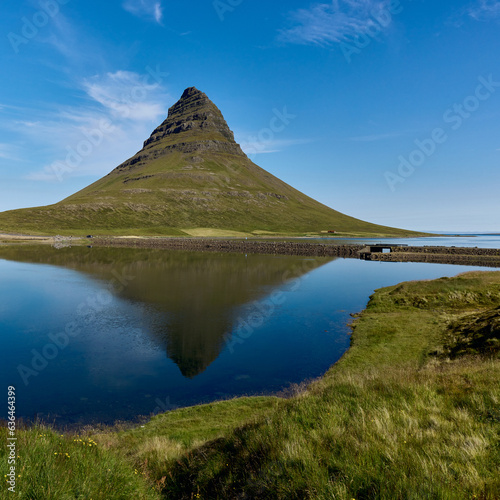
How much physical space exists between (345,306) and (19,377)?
1249 inches

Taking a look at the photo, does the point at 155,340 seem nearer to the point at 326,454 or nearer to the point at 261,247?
the point at 326,454

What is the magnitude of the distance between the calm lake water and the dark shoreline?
5281 centimetres

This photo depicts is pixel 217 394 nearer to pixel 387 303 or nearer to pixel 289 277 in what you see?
pixel 387 303

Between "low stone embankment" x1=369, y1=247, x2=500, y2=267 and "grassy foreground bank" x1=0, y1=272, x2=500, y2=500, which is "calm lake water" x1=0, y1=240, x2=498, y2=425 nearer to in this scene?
"grassy foreground bank" x1=0, y1=272, x2=500, y2=500

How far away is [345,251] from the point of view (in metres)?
110

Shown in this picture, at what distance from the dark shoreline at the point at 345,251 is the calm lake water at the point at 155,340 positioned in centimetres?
5281

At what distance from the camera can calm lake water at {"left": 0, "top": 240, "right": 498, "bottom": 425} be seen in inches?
670

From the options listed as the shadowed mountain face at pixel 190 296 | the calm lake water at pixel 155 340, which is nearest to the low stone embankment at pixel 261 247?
the shadowed mountain face at pixel 190 296

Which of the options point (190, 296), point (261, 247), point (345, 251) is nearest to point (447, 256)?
point (345, 251)

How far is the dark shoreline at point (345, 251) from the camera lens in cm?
8981

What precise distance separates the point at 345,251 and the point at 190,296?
81.8 metres

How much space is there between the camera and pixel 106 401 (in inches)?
635

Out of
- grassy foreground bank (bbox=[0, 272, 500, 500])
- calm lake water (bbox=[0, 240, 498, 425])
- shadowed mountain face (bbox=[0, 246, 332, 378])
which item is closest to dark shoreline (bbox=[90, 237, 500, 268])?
shadowed mountain face (bbox=[0, 246, 332, 378])

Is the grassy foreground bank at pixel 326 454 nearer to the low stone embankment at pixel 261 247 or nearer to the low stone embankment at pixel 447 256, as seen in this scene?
the low stone embankment at pixel 447 256
